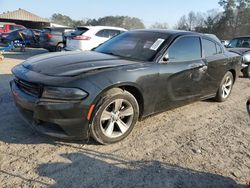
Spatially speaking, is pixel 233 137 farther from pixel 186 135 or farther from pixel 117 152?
pixel 117 152

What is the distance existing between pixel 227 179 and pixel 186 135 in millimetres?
1138

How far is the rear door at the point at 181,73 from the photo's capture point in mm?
4066

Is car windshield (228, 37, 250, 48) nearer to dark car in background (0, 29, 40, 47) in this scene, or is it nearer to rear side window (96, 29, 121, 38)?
rear side window (96, 29, 121, 38)

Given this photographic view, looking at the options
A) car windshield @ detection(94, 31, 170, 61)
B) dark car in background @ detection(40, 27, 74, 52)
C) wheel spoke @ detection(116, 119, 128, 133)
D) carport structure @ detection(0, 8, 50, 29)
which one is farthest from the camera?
carport structure @ detection(0, 8, 50, 29)

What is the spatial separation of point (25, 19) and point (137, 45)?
41847mm

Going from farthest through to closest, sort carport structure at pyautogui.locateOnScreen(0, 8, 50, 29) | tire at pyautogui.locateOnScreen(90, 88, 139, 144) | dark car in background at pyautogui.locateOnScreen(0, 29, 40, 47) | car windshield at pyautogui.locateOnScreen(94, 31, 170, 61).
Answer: carport structure at pyautogui.locateOnScreen(0, 8, 50, 29), dark car in background at pyautogui.locateOnScreen(0, 29, 40, 47), car windshield at pyautogui.locateOnScreen(94, 31, 170, 61), tire at pyautogui.locateOnScreen(90, 88, 139, 144)

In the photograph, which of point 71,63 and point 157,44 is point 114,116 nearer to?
point 71,63

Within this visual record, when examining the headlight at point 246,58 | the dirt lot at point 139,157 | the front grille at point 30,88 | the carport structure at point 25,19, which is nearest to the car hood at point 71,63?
the front grille at point 30,88

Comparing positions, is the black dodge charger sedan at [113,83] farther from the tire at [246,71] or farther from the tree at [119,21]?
the tree at [119,21]

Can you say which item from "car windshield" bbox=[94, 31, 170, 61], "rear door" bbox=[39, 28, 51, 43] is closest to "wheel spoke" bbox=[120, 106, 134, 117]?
"car windshield" bbox=[94, 31, 170, 61]

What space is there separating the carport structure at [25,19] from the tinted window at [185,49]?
4059 cm

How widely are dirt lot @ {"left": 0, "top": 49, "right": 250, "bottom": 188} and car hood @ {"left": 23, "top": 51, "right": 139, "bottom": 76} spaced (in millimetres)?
938

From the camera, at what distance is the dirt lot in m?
2.79

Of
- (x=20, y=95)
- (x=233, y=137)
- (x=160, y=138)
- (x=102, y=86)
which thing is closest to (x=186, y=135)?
(x=160, y=138)
